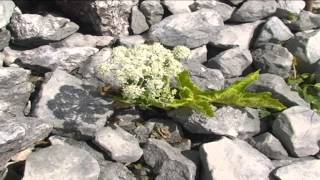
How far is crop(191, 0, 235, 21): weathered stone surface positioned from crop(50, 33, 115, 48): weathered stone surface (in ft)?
4.01

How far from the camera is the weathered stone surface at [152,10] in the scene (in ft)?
22.0

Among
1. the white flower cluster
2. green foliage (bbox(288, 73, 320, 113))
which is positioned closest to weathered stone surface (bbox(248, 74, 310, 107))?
green foliage (bbox(288, 73, 320, 113))

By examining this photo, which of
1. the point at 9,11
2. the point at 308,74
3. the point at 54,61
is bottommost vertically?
the point at 308,74

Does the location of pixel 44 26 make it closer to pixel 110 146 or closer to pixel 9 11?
pixel 9 11

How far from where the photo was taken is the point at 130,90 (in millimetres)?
5062

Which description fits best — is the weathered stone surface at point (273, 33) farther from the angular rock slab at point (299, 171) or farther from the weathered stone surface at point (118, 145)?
the weathered stone surface at point (118, 145)

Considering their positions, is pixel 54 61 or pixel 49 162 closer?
pixel 49 162

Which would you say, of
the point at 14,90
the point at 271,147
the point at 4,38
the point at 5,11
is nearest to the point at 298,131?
the point at 271,147

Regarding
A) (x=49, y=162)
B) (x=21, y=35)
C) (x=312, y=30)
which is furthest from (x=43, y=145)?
(x=312, y=30)

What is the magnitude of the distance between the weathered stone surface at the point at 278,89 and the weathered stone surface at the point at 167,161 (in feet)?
4.24

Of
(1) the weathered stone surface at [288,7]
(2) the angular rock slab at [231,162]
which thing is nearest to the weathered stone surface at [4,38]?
(2) the angular rock slab at [231,162]

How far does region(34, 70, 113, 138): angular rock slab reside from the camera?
5.30 metres

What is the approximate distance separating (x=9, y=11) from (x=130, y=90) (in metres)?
1.97

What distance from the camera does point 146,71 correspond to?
5188 millimetres
